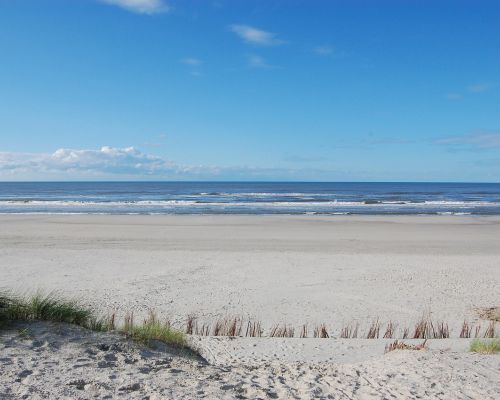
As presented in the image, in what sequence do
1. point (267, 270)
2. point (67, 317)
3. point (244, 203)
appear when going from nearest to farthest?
point (67, 317) < point (267, 270) < point (244, 203)

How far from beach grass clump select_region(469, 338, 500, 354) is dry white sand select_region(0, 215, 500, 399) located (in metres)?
0.23

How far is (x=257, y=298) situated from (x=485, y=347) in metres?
5.22

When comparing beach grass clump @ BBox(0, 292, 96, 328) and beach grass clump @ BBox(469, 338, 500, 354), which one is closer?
beach grass clump @ BBox(0, 292, 96, 328)

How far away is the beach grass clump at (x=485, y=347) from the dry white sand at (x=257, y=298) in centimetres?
23

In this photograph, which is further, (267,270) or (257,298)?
(267,270)

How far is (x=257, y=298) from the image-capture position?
10453mm

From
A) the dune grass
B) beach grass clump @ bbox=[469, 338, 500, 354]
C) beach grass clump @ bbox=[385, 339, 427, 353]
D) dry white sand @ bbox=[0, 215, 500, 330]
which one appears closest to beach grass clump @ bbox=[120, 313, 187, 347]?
the dune grass

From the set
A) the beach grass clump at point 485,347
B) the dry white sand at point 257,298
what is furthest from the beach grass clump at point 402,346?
the beach grass clump at point 485,347

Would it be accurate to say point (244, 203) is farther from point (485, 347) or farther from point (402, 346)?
point (485, 347)

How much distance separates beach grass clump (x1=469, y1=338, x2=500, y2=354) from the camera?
632 cm

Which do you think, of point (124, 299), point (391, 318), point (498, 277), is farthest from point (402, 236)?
point (124, 299)

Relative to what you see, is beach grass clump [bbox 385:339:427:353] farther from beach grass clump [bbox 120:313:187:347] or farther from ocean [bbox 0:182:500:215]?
ocean [bbox 0:182:500:215]

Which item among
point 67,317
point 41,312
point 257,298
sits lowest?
point 257,298

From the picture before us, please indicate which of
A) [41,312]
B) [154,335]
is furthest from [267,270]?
[41,312]
